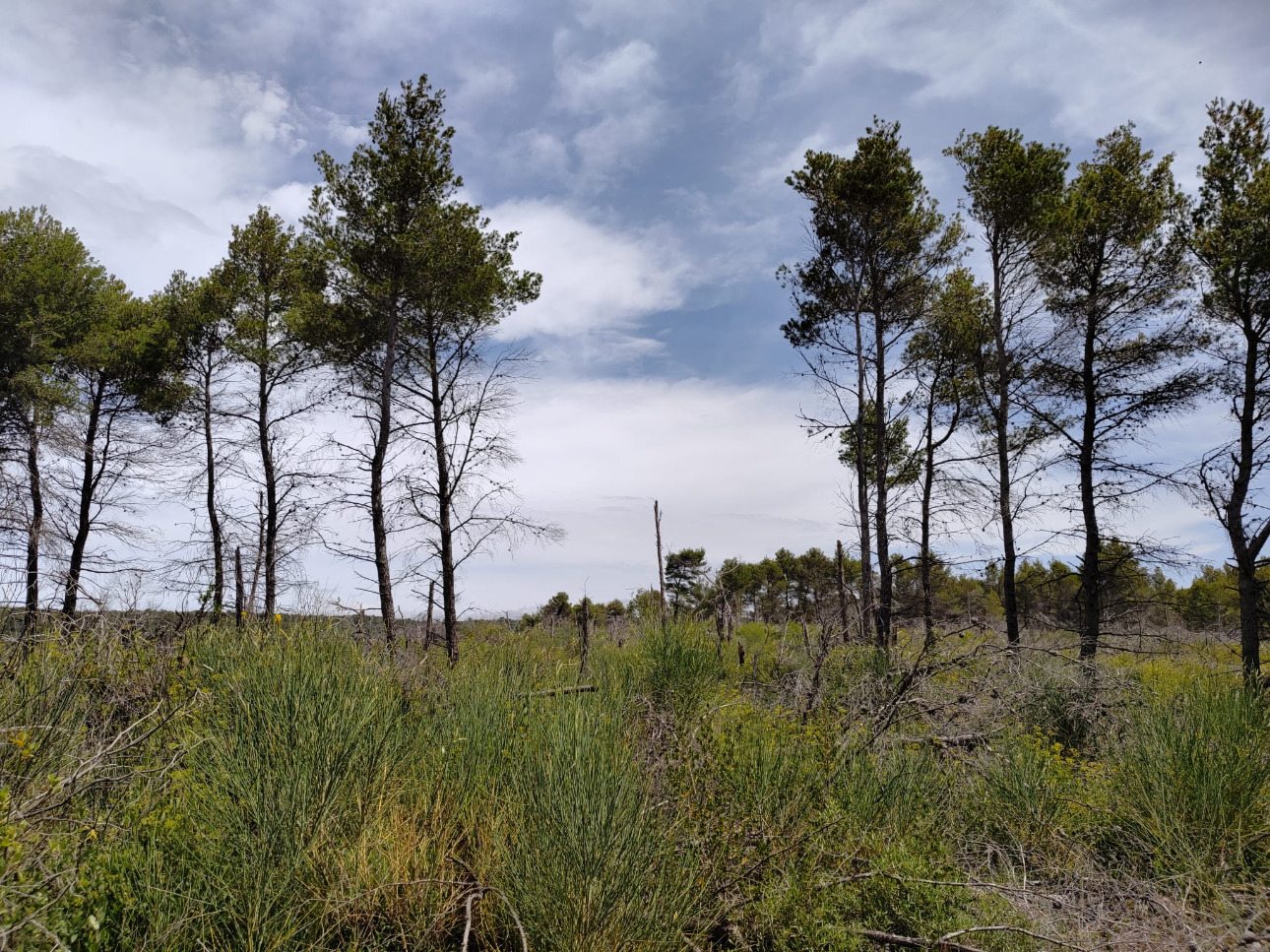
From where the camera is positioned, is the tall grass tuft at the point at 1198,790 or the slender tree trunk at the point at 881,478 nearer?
the tall grass tuft at the point at 1198,790

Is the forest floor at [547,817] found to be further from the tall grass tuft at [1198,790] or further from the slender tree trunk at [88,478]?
the slender tree trunk at [88,478]

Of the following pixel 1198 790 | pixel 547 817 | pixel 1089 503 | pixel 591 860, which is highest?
pixel 1089 503

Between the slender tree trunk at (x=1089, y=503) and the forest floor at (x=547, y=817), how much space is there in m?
8.14

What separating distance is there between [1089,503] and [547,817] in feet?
47.3

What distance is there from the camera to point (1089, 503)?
13.7m

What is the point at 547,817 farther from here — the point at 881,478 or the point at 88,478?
the point at 88,478

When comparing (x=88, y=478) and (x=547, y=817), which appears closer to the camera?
(x=547, y=817)

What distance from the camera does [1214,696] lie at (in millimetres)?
5664

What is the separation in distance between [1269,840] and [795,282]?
1355 centimetres

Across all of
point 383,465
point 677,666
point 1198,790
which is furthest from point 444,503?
point 1198,790

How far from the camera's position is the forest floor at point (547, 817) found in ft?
9.87

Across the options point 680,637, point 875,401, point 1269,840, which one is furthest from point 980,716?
point 875,401

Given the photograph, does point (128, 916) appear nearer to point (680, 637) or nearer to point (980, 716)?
point (680, 637)

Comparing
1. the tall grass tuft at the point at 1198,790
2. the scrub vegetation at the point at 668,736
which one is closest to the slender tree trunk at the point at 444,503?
the scrub vegetation at the point at 668,736
